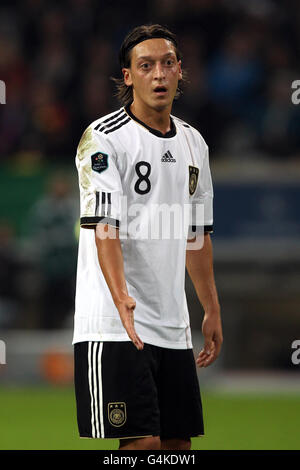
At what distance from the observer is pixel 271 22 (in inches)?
606

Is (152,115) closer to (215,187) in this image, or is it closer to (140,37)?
(140,37)

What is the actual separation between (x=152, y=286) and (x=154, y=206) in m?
0.33

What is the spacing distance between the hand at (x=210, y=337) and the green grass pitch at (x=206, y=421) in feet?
9.83

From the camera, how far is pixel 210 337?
509 centimetres

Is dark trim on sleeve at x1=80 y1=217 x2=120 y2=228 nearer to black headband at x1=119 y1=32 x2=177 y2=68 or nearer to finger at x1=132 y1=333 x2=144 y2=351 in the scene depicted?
finger at x1=132 y1=333 x2=144 y2=351

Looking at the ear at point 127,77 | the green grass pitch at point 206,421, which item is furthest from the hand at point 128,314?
the green grass pitch at point 206,421

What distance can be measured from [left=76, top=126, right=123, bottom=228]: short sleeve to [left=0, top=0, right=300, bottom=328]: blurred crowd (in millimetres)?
7970

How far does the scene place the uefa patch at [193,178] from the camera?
4.90 meters

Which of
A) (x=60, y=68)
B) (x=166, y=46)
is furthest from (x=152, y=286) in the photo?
(x=60, y=68)

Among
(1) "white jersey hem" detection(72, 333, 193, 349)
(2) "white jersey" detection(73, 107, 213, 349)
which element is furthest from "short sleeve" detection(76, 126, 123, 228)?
(1) "white jersey hem" detection(72, 333, 193, 349)

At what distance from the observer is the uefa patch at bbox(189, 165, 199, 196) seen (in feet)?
16.1

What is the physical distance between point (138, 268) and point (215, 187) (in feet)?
29.0

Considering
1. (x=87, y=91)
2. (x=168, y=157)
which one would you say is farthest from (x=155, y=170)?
(x=87, y=91)

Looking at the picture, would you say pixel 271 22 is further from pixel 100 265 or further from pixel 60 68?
pixel 100 265
